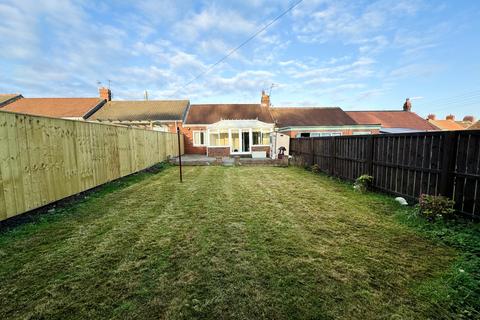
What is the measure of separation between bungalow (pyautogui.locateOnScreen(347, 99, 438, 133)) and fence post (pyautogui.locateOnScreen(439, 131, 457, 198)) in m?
22.8

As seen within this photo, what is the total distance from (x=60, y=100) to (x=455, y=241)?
104ft

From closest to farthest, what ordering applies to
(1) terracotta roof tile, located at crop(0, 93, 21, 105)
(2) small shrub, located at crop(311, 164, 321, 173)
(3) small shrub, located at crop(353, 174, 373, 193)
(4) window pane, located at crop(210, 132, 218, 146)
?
(3) small shrub, located at crop(353, 174, 373, 193), (2) small shrub, located at crop(311, 164, 321, 173), (4) window pane, located at crop(210, 132, 218, 146), (1) terracotta roof tile, located at crop(0, 93, 21, 105)

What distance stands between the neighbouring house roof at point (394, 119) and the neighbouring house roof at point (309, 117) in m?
3.19

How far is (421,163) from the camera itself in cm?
460

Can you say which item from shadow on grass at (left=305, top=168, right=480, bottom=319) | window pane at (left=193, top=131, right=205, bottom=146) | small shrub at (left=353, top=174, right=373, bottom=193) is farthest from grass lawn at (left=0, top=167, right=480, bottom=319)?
window pane at (left=193, top=131, right=205, bottom=146)

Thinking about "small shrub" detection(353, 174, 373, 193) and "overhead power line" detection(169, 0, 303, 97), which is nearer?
"small shrub" detection(353, 174, 373, 193)

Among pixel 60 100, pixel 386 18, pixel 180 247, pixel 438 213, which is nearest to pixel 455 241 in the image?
pixel 438 213

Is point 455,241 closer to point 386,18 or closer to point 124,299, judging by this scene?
point 124,299

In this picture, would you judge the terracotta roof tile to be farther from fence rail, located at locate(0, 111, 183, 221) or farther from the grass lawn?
the grass lawn

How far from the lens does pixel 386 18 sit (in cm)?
815

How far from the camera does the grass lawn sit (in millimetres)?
1869

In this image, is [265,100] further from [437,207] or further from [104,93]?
[437,207]

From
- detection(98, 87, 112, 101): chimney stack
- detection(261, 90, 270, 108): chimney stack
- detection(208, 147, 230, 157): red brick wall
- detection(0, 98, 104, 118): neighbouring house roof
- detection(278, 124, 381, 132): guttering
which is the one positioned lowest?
detection(208, 147, 230, 157): red brick wall

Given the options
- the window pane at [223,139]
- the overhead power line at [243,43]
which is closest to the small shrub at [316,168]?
the overhead power line at [243,43]
